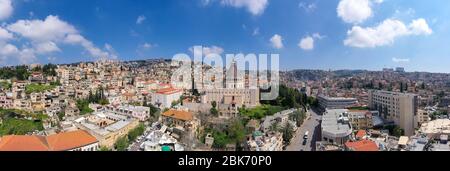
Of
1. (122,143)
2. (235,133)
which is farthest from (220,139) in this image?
(122,143)

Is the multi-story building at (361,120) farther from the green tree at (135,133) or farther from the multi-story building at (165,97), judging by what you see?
the multi-story building at (165,97)

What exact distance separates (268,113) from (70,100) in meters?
4.41

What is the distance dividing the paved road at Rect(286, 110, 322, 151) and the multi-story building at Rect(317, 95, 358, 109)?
0.78 metres

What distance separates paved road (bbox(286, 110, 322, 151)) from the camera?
4039 millimetres

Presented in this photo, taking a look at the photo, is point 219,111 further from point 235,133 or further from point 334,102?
point 334,102

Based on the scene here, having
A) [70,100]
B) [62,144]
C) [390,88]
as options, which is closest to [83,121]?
[62,144]

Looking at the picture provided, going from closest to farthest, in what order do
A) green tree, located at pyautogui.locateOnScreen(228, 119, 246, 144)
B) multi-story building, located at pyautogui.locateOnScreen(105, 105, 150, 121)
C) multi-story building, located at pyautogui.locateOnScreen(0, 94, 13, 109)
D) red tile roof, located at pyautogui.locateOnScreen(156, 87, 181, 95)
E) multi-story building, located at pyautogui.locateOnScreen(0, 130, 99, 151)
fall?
Result: multi-story building, located at pyautogui.locateOnScreen(0, 130, 99, 151)
green tree, located at pyautogui.locateOnScreen(228, 119, 246, 144)
multi-story building, located at pyautogui.locateOnScreen(105, 105, 150, 121)
multi-story building, located at pyautogui.locateOnScreen(0, 94, 13, 109)
red tile roof, located at pyautogui.locateOnScreen(156, 87, 181, 95)

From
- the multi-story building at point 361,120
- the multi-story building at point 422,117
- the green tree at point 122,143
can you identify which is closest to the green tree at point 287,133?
the multi-story building at point 361,120

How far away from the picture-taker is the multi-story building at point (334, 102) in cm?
802

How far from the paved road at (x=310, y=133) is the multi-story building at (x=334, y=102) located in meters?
0.78

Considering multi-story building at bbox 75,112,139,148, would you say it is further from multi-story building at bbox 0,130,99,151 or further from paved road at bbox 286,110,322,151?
paved road at bbox 286,110,322,151

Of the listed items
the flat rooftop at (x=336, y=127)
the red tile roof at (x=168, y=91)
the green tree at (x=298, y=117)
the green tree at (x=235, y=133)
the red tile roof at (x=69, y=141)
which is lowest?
the green tree at (x=298, y=117)

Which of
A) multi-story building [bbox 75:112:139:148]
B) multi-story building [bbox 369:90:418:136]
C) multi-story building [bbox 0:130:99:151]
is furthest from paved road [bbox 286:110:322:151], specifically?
multi-story building [bbox 0:130:99:151]
